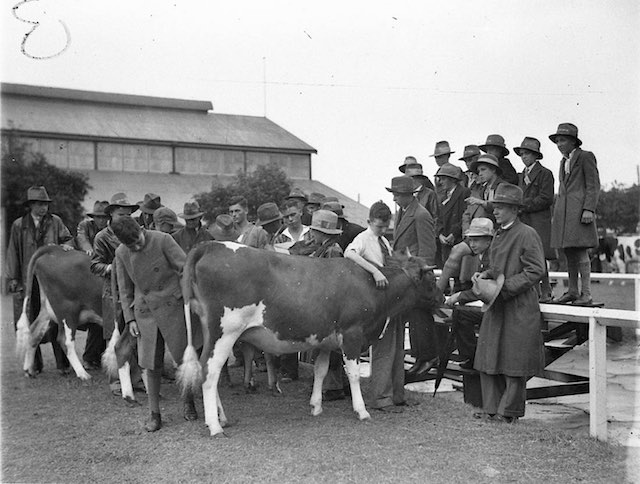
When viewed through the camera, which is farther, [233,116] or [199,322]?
[233,116]

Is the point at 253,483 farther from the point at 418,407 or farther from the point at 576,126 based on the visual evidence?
the point at 576,126

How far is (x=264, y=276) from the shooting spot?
21.8ft

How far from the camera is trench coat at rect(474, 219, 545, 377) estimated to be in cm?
646

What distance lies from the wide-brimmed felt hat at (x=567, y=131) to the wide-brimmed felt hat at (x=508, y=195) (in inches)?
63.7

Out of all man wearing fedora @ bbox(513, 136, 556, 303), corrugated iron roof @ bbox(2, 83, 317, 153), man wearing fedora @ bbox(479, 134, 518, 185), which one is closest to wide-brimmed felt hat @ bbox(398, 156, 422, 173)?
man wearing fedora @ bbox(479, 134, 518, 185)

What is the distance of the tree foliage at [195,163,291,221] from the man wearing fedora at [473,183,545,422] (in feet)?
88.3

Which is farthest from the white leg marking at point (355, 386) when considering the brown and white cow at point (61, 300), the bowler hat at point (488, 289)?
the brown and white cow at point (61, 300)

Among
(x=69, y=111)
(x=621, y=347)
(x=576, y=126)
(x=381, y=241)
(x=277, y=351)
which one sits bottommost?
(x=621, y=347)

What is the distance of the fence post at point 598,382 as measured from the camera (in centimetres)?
621

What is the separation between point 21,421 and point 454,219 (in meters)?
6.20

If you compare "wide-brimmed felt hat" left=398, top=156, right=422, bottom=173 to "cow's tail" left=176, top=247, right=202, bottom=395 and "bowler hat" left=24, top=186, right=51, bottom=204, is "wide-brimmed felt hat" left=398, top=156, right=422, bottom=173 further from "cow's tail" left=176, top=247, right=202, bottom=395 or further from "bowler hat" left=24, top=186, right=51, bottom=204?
"bowler hat" left=24, top=186, right=51, bottom=204

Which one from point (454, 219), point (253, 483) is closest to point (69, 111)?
point (454, 219)

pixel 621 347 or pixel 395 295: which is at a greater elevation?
pixel 395 295

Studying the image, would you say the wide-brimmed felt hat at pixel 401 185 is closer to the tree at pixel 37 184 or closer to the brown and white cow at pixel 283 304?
the brown and white cow at pixel 283 304
